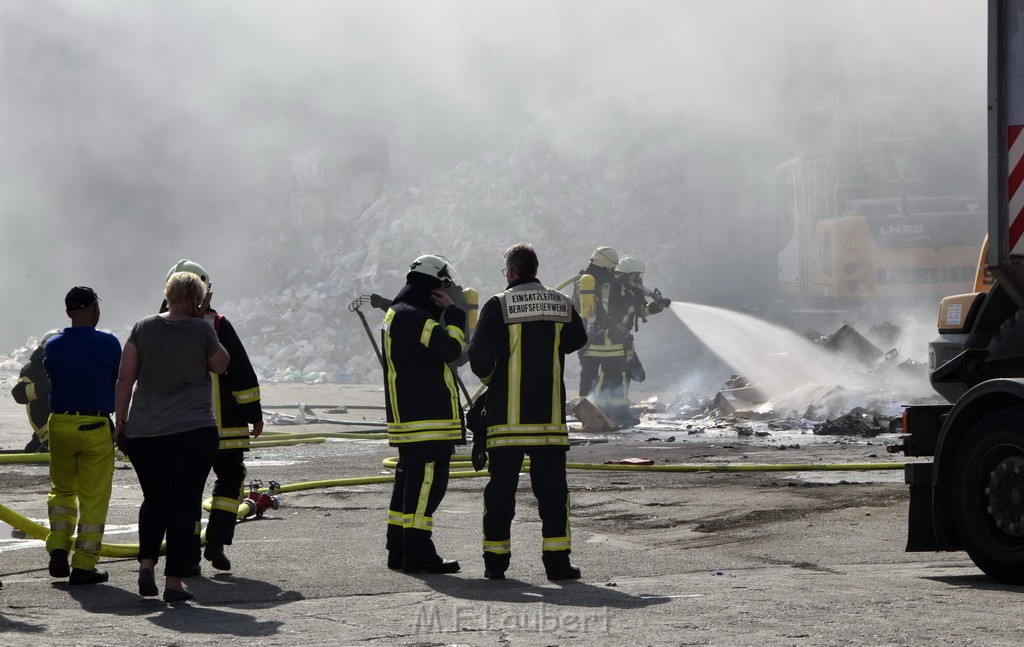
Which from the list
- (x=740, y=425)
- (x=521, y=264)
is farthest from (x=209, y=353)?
(x=740, y=425)

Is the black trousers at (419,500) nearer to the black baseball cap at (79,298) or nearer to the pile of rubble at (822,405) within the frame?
the black baseball cap at (79,298)

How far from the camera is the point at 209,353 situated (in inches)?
201

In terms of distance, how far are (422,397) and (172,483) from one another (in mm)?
1181

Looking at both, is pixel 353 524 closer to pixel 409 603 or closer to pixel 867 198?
pixel 409 603

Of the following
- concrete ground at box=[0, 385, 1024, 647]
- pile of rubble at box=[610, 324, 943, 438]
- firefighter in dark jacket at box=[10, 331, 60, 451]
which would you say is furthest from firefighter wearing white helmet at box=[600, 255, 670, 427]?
firefighter in dark jacket at box=[10, 331, 60, 451]

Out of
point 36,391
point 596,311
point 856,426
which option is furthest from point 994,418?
point 596,311

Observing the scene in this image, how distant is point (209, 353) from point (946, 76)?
77.0 ft

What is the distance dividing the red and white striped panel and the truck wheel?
0.64m

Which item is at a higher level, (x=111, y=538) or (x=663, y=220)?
(x=663, y=220)

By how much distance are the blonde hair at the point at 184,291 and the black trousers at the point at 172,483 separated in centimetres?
50

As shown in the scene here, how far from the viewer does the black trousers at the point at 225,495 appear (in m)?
5.80

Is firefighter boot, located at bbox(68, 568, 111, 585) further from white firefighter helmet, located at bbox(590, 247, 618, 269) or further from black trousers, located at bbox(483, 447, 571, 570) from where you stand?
white firefighter helmet, located at bbox(590, 247, 618, 269)

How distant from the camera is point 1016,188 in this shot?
4.93m

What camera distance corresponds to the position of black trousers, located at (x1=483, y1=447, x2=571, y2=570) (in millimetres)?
5395
